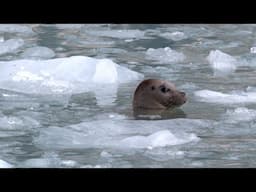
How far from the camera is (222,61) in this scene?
671 cm

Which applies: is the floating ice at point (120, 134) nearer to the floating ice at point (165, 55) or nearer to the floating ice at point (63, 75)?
the floating ice at point (63, 75)

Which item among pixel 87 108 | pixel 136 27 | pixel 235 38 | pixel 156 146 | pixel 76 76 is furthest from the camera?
pixel 136 27

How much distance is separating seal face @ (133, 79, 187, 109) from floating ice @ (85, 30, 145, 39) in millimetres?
3137

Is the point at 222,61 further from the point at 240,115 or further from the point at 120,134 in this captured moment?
the point at 120,134

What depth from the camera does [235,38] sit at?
825 cm

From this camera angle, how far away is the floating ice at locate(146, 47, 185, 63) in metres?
6.97

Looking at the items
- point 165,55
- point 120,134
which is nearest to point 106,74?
point 165,55

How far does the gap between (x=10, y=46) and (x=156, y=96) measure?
2698 millimetres

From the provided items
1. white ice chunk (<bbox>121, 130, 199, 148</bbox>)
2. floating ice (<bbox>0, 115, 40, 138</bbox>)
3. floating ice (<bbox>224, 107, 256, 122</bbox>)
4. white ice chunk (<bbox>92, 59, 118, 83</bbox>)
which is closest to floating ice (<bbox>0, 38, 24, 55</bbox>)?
white ice chunk (<bbox>92, 59, 118, 83</bbox>)

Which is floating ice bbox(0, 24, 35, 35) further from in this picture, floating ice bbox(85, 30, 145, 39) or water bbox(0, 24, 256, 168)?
floating ice bbox(85, 30, 145, 39)
